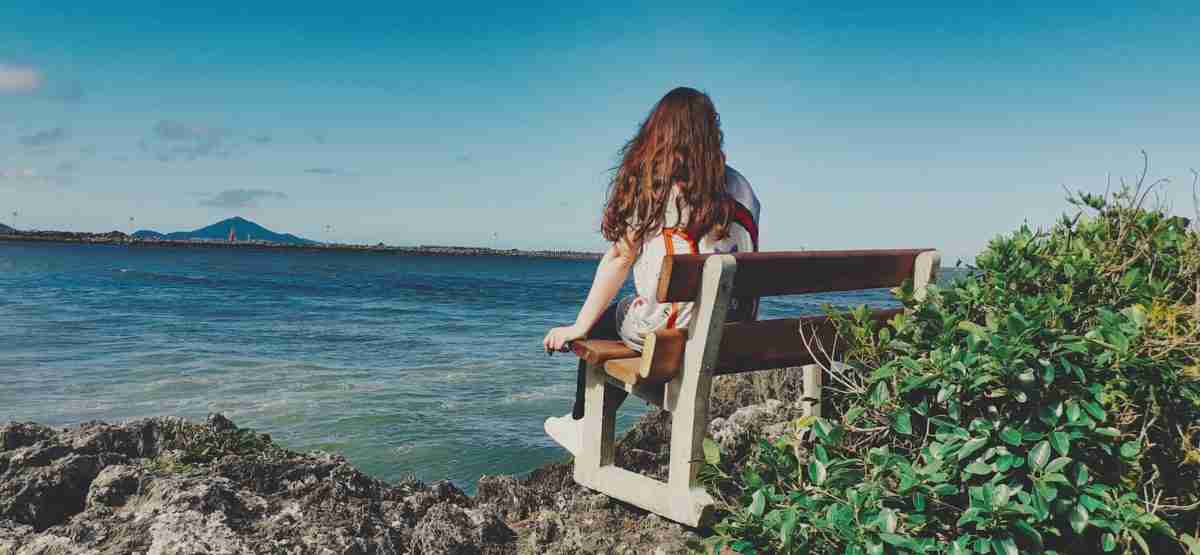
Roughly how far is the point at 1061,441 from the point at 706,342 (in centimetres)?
135

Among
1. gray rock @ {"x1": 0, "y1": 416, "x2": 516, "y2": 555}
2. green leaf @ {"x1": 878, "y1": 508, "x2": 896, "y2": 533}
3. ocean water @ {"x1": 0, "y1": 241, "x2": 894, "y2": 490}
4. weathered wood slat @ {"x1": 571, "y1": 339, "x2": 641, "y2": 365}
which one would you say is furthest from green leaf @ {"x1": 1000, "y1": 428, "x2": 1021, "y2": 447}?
ocean water @ {"x1": 0, "y1": 241, "x2": 894, "y2": 490}

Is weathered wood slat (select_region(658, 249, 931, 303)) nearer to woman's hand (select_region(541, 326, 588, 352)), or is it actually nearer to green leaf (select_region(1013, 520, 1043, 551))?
woman's hand (select_region(541, 326, 588, 352))

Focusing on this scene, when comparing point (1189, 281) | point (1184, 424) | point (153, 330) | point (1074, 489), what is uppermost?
point (1189, 281)

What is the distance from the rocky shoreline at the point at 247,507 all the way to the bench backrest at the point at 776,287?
918 mm

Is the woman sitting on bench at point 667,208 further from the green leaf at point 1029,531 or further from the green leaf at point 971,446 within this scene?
the green leaf at point 1029,531

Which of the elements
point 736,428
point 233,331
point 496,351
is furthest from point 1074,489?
point 233,331

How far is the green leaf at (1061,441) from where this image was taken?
2178 mm

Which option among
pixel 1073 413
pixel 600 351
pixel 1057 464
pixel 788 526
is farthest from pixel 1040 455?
pixel 600 351

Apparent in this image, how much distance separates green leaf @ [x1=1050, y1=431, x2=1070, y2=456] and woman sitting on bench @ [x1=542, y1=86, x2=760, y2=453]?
157 cm

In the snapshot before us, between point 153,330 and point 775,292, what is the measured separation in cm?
1756

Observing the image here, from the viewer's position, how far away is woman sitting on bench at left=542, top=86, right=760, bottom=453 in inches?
136

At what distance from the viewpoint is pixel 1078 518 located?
85.7 inches

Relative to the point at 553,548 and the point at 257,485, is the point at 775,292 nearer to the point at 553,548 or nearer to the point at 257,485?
the point at 553,548

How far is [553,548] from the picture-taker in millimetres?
3621
